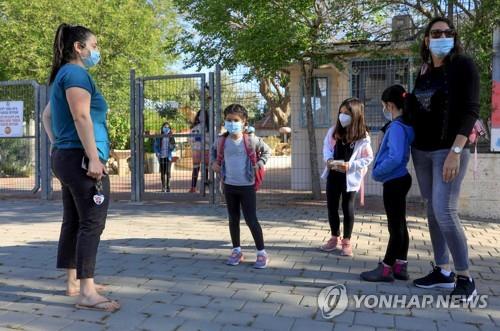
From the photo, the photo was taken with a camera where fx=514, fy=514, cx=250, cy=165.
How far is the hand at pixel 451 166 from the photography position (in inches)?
150

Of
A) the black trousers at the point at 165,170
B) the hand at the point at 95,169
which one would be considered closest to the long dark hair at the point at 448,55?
the hand at the point at 95,169

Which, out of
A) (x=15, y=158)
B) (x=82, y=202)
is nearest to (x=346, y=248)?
(x=82, y=202)

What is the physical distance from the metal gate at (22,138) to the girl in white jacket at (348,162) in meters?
7.38

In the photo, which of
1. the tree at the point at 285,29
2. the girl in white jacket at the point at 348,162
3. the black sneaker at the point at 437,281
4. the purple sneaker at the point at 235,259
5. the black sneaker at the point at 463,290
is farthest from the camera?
the tree at the point at 285,29

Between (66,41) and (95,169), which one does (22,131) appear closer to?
(66,41)

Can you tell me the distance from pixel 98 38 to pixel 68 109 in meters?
14.0

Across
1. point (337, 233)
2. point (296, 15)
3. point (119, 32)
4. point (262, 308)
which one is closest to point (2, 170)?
point (119, 32)

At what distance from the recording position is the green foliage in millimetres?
11945

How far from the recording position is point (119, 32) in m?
17.8

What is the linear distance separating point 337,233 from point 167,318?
8.63 ft

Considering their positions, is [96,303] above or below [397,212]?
below

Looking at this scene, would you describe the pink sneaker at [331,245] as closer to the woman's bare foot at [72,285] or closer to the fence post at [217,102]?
the woman's bare foot at [72,285]

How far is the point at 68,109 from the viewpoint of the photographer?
377 cm

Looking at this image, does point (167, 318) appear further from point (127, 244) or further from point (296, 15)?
point (296, 15)
